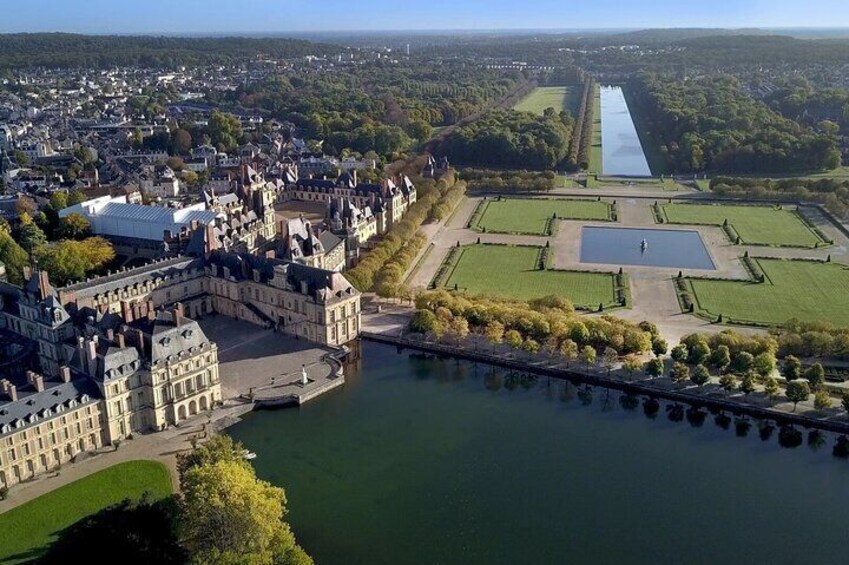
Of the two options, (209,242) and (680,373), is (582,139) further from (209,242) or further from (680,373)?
(680,373)

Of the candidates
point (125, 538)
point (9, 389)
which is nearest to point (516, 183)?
point (9, 389)

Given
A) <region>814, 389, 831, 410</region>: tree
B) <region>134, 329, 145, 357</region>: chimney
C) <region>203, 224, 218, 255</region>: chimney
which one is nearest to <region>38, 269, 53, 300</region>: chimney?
<region>134, 329, 145, 357</region>: chimney

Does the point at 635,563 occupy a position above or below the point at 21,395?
below

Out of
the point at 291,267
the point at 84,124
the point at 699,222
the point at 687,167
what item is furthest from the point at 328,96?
the point at 291,267

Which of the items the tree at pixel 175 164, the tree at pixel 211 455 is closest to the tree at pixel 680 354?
the tree at pixel 211 455

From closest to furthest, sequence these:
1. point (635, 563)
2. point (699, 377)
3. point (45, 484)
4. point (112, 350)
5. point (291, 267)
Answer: point (635, 563), point (45, 484), point (112, 350), point (699, 377), point (291, 267)

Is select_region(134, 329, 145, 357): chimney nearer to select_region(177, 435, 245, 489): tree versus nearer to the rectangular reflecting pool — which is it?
select_region(177, 435, 245, 489): tree

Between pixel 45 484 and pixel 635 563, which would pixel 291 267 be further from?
pixel 635 563
